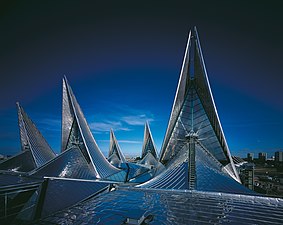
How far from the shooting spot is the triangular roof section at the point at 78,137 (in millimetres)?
12142

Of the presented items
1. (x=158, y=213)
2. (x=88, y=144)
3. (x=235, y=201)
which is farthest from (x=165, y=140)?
(x=158, y=213)

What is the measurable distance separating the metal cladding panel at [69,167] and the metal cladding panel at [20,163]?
15.1 ft

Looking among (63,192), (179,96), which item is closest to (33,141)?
(63,192)

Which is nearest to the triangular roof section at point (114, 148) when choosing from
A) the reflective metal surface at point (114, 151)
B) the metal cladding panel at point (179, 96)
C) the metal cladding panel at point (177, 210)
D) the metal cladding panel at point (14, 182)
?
the reflective metal surface at point (114, 151)

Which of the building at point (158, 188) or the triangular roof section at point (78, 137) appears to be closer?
the building at point (158, 188)

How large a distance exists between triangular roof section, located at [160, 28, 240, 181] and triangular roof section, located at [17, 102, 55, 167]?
1137 centimetres

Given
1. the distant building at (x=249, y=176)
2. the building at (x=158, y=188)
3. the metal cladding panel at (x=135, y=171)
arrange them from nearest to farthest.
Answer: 1. the building at (x=158, y=188)
2. the distant building at (x=249, y=176)
3. the metal cladding panel at (x=135, y=171)

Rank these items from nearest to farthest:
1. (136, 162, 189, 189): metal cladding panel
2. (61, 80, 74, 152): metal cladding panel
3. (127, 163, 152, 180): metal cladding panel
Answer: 1. (136, 162, 189, 189): metal cladding panel
2. (61, 80, 74, 152): metal cladding panel
3. (127, 163, 152, 180): metal cladding panel

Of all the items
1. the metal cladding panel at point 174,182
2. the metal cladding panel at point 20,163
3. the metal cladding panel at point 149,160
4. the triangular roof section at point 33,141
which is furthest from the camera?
the metal cladding panel at point 149,160

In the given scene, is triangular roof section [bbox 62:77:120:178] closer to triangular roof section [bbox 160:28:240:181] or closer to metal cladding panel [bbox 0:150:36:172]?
metal cladding panel [bbox 0:150:36:172]

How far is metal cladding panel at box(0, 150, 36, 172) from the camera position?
12711 mm

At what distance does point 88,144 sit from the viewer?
1280 cm

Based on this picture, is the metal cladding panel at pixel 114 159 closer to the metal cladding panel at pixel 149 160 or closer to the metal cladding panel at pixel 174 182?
the metal cladding panel at pixel 149 160

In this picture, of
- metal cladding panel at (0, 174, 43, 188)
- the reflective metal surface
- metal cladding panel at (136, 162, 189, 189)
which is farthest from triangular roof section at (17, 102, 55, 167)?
the reflective metal surface
